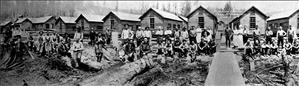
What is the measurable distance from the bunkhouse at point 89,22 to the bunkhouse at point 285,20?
6.12m

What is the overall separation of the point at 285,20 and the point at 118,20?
745cm

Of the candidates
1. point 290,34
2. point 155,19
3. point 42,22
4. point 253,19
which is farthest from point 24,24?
point 253,19

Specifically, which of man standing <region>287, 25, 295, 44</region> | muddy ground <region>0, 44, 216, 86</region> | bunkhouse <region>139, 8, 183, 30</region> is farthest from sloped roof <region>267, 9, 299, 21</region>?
bunkhouse <region>139, 8, 183, 30</region>

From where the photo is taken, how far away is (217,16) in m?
11.2

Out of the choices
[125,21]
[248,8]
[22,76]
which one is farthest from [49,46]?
[248,8]

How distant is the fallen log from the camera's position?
5418 mm

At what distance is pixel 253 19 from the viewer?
25.3ft

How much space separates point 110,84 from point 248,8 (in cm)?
519

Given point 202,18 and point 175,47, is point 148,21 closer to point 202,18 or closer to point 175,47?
point 202,18

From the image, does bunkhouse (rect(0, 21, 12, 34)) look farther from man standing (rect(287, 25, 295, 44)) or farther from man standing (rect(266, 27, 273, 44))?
man standing (rect(287, 25, 295, 44))

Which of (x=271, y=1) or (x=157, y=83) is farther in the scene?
(x=271, y=1)

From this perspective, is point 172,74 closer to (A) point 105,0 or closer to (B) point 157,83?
(B) point 157,83

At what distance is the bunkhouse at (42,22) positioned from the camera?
6.80 meters

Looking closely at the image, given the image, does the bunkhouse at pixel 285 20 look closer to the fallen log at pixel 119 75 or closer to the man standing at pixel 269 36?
the man standing at pixel 269 36
